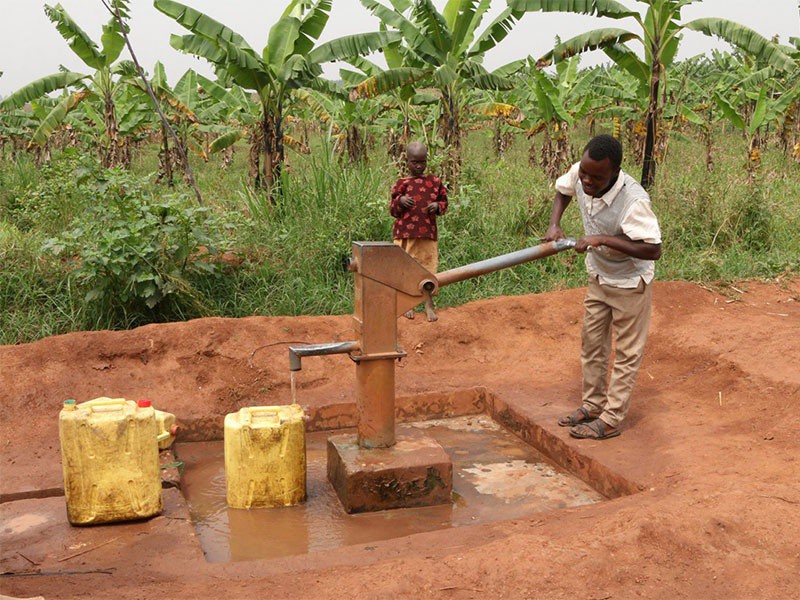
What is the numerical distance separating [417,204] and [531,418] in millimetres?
2107

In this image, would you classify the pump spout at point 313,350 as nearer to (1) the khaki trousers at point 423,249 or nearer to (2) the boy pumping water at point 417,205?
(2) the boy pumping water at point 417,205

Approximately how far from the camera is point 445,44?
9.63 metres

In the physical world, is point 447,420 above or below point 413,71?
below

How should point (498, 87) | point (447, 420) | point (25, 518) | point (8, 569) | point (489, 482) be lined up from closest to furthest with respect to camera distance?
point (8, 569) < point (25, 518) < point (489, 482) < point (447, 420) < point (498, 87)

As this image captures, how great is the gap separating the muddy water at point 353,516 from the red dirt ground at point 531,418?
0.64ft

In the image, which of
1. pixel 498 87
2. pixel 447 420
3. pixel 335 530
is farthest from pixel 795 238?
pixel 335 530

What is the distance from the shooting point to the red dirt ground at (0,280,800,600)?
8.55 feet

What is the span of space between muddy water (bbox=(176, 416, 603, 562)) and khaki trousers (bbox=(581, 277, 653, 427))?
48 cm

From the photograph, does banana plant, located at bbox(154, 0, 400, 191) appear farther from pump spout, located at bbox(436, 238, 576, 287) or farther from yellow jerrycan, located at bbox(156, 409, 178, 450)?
pump spout, located at bbox(436, 238, 576, 287)

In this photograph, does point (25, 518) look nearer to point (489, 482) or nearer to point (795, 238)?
point (489, 482)

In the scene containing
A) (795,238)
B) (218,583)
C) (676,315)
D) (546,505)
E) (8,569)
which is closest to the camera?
(218,583)

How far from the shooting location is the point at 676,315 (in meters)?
6.00

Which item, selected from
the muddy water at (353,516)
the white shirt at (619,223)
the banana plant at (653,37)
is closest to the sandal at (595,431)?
the muddy water at (353,516)

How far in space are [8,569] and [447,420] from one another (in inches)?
112
